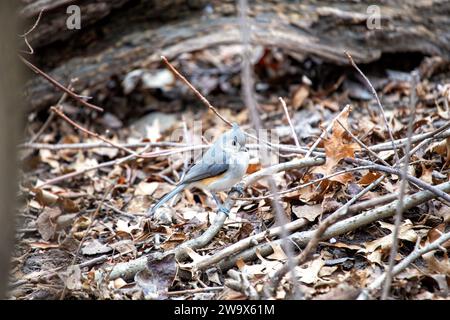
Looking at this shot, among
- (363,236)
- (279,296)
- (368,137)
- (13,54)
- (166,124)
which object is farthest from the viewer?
(166,124)

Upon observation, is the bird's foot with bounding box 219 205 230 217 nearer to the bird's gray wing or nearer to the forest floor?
the forest floor

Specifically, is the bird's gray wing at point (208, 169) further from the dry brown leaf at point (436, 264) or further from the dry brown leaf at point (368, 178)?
the dry brown leaf at point (436, 264)

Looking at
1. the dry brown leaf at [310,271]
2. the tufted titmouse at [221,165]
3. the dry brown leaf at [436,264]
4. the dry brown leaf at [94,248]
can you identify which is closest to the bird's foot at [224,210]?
the tufted titmouse at [221,165]

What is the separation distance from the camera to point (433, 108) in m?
5.29

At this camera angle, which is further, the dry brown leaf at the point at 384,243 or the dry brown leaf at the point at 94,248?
the dry brown leaf at the point at 94,248

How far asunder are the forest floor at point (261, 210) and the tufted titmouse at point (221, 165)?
18 centimetres

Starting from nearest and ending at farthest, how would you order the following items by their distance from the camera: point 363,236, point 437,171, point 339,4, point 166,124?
point 363,236
point 437,171
point 339,4
point 166,124

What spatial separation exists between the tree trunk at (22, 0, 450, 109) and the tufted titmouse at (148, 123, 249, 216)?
2.17m

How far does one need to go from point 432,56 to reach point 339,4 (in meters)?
1.15

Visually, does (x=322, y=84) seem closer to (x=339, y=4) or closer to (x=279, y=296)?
(x=339, y=4)

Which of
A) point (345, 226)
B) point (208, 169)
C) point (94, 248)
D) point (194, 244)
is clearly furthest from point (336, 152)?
point (94, 248)

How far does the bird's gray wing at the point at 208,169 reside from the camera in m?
4.05
